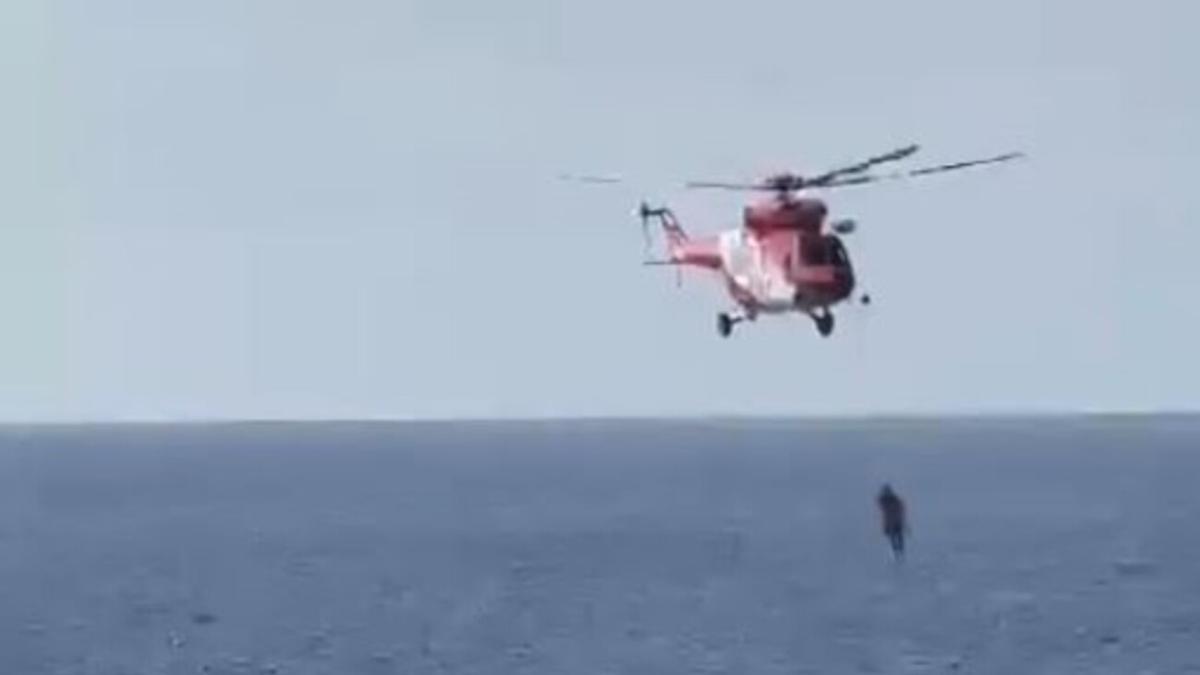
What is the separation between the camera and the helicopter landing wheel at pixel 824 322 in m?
49.6

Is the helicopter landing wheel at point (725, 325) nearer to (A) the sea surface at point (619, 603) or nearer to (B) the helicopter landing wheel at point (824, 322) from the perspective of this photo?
(B) the helicopter landing wheel at point (824, 322)

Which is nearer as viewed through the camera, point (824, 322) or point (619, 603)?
point (824, 322)

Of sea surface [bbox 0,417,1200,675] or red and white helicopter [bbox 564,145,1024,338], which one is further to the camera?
sea surface [bbox 0,417,1200,675]

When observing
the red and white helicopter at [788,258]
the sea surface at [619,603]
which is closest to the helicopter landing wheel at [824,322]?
the red and white helicopter at [788,258]

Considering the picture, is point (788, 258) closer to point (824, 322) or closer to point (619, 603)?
point (824, 322)

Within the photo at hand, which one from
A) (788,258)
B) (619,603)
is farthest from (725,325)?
(619,603)

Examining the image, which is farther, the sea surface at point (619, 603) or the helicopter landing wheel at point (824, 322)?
the sea surface at point (619, 603)

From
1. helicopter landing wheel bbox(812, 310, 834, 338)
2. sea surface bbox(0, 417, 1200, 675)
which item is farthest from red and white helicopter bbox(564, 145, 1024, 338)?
sea surface bbox(0, 417, 1200, 675)

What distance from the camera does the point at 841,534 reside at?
183750 millimetres

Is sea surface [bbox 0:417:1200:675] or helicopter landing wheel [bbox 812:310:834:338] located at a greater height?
helicopter landing wheel [bbox 812:310:834:338]

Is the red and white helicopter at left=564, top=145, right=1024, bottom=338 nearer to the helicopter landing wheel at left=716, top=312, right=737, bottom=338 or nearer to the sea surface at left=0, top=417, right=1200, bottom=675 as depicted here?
the helicopter landing wheel at left=716, top=312, right=737, bottom=338

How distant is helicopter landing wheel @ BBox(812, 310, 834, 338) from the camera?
49556 mm

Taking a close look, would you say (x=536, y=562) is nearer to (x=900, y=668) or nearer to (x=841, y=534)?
(x=841, y=534)

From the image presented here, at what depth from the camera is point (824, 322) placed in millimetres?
50625
